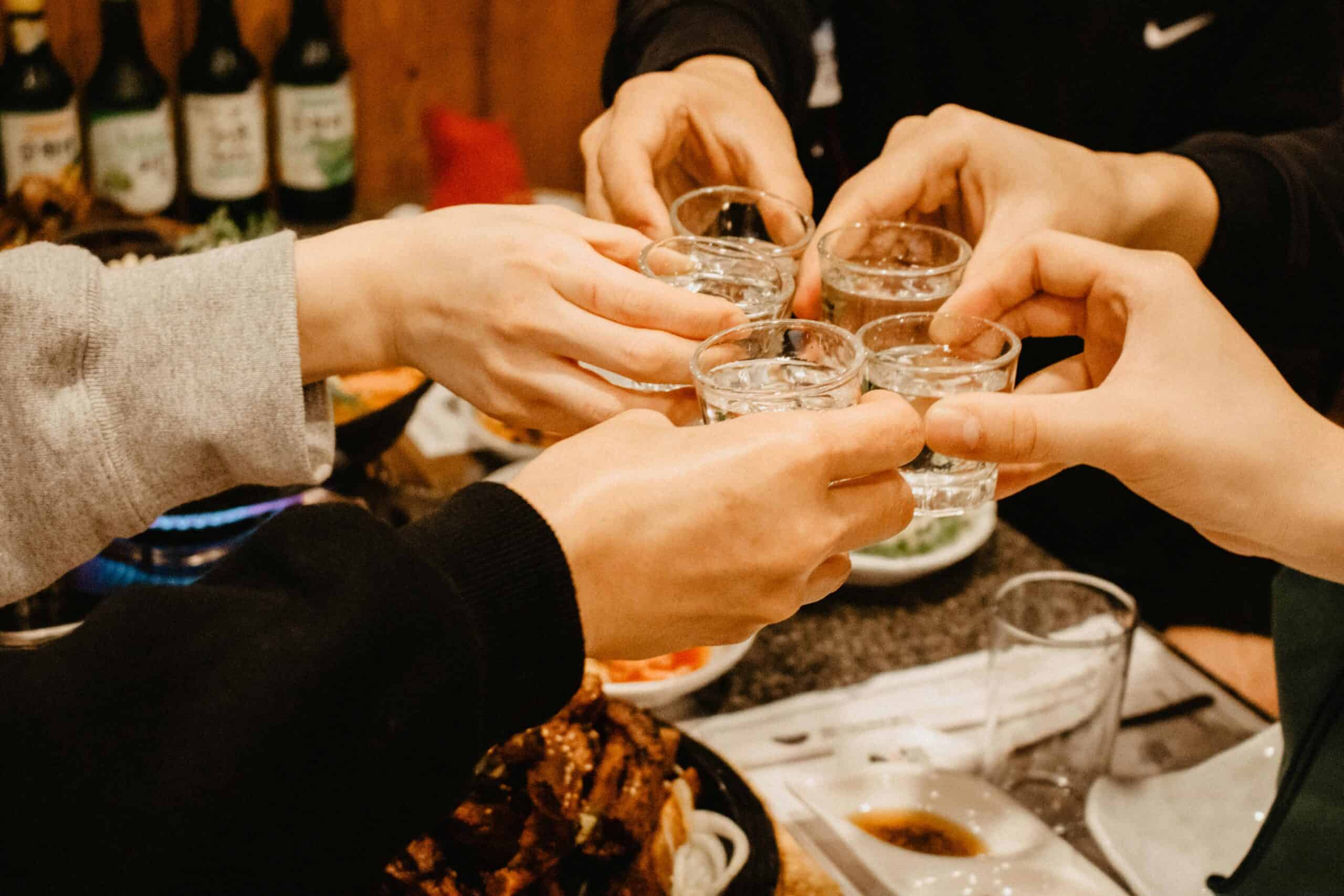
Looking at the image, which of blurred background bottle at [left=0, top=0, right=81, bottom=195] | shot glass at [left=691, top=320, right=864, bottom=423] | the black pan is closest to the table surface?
the black pan

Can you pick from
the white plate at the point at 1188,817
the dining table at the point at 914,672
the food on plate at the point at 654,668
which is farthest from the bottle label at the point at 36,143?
the white plate at the point at 1188,817

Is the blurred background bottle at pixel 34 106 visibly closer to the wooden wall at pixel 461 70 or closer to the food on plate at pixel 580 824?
the wooden wall at pixel 461 70

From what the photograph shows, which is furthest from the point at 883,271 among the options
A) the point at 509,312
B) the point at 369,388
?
the point at 369,388

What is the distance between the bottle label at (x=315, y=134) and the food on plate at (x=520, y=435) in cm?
94

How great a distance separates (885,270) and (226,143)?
1.81 meters

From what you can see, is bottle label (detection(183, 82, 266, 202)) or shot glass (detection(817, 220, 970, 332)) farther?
bottle label (detection(183, 82, 266, 202))

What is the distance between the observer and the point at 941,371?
3.37 feet

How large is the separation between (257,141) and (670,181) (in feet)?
4.56

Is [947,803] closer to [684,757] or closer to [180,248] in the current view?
[684,757]

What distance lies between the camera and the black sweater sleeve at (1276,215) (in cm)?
163

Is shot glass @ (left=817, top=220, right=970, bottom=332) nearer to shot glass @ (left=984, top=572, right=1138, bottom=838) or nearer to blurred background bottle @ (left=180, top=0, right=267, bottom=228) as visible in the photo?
shot glass @ (left=984, top=572, right=1138, bottom=838)

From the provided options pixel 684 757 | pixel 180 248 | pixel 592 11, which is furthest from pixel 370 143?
pixel 684 757

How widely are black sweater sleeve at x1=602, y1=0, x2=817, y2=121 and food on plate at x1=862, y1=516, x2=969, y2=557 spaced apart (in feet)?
2.23

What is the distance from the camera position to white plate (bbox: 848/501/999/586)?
5.55 feet
